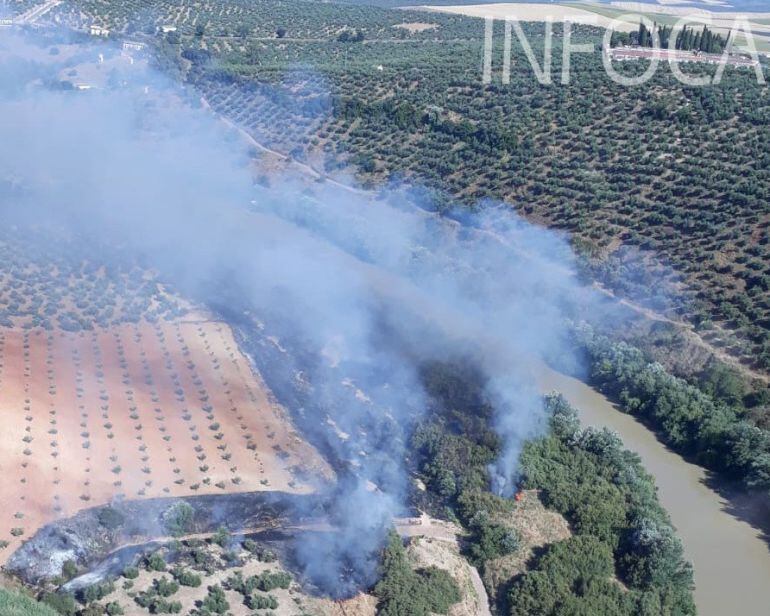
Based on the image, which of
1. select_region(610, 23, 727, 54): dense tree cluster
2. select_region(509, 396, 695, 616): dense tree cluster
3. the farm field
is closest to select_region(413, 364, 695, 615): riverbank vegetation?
select_region(509, 396, 695, 616): dense tree cluster

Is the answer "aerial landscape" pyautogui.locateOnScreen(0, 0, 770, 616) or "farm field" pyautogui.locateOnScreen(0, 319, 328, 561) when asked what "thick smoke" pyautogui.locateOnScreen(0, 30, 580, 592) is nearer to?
"aerial landscape" pyautogui.locateOnScreen(0, 0, 770, 616)

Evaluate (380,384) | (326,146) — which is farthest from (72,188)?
(380,384)

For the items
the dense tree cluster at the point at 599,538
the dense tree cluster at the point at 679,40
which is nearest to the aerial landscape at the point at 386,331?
the dense tree cluster at the point at 599,538

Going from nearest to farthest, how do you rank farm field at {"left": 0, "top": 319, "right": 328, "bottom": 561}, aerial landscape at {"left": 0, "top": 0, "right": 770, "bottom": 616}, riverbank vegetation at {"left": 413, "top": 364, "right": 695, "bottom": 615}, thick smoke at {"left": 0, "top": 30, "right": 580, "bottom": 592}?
riverbank vegetation at {"left": 413, "top": 364, "right": 695, "bottom": 615}
aerial landscape at {"left": 0, "top": 0, "right": 770, "bottom": 616}
farm field at {"left": 0, "top": 319, "right": 328, "bottom": 561}
thick smoke at {"left": 0, "top": 30, "right": 580, "bottom": 592}

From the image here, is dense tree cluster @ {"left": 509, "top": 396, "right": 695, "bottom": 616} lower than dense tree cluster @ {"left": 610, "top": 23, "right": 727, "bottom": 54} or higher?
lower

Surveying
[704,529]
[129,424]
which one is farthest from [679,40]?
[129,424]

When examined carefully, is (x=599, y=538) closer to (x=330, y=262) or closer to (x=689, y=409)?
(x=689, y=409)

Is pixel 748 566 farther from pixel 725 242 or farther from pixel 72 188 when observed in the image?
pixel 72 188

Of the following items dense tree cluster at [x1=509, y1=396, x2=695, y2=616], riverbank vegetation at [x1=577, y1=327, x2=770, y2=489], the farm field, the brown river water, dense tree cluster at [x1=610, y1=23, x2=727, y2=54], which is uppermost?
dense tree cluster at [x1=610, y1=23, x2=727, y2=54]
